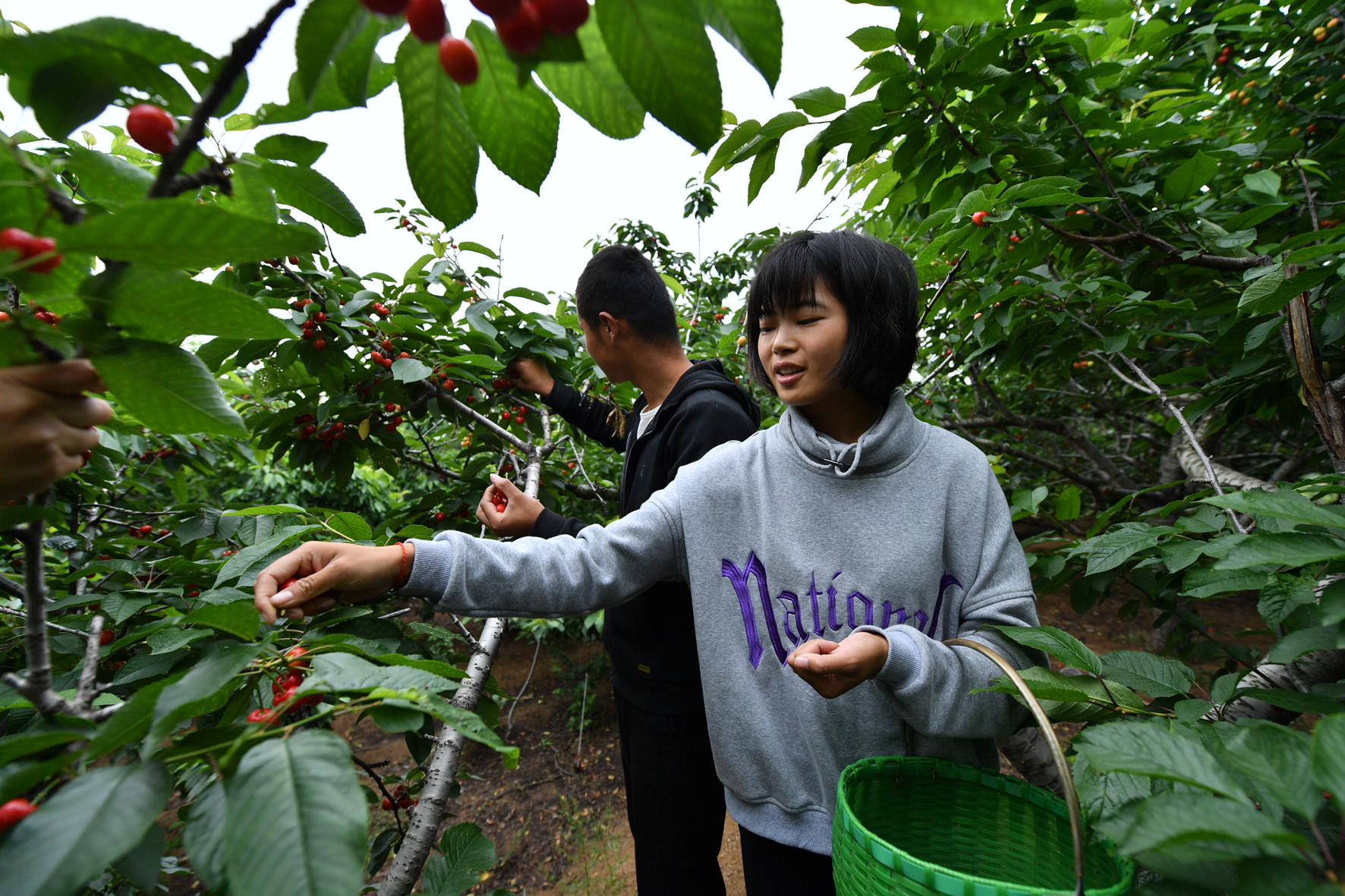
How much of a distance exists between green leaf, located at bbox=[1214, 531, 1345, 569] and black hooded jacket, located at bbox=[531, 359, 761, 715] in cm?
117

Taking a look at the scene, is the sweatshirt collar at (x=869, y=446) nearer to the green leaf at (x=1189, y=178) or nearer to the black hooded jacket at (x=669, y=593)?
the black hooded jacket at (x=669, y=593)

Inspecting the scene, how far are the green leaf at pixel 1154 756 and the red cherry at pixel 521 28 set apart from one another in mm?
799

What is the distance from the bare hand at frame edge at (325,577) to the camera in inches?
35.5

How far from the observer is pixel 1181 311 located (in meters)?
1.78

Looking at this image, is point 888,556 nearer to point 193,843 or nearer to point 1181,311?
point 193,843

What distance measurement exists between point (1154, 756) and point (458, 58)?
2.94 feet

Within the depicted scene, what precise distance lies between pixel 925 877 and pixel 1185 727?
14.9 inches

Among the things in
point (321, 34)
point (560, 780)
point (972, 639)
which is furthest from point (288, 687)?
point (560, 780)

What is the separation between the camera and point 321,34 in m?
0.41

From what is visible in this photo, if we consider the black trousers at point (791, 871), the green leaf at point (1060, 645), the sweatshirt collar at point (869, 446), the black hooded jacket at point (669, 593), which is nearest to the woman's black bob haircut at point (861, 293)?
the sweatshirt collar at point (869, 446)

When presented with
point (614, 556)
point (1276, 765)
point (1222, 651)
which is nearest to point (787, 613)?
point (614, 556)

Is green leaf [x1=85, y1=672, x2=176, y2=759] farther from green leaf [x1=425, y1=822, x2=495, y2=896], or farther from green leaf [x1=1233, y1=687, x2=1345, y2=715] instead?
green leaf [x1=1233, y1=687, x2=1345, y2=715]

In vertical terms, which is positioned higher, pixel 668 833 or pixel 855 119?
pixel 855 119

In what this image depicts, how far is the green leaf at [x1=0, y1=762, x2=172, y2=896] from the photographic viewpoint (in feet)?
1.36
